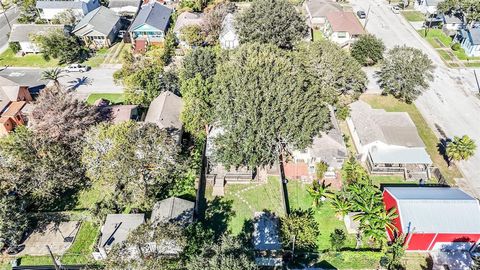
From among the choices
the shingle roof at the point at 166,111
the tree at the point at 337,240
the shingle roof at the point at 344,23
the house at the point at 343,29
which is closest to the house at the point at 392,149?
the tree at the point at 337,240

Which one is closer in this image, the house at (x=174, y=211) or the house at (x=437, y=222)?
the house at (x=437, y=222)

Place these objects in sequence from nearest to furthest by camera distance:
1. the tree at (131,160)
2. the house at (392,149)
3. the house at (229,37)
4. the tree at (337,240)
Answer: the tree at (337,240)
the tree at (131,160)
the house at (392,149)
the house at (229,37)

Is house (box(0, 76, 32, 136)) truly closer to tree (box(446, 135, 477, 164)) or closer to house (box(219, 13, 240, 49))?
house (box(219, 13, 240, 49))

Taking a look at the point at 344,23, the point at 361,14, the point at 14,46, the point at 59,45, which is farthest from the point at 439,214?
the point at 14,46

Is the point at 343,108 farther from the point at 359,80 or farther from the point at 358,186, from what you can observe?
the point at 358,186

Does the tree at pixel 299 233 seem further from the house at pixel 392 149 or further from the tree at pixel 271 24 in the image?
the tree at pixel 271 24

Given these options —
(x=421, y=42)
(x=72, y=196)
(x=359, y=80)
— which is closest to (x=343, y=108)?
(x=359, y=80)

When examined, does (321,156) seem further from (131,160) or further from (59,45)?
(59,45)

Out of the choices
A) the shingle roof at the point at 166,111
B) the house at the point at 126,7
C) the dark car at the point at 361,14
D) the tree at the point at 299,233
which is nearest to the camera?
the tree at the point at 299,233
